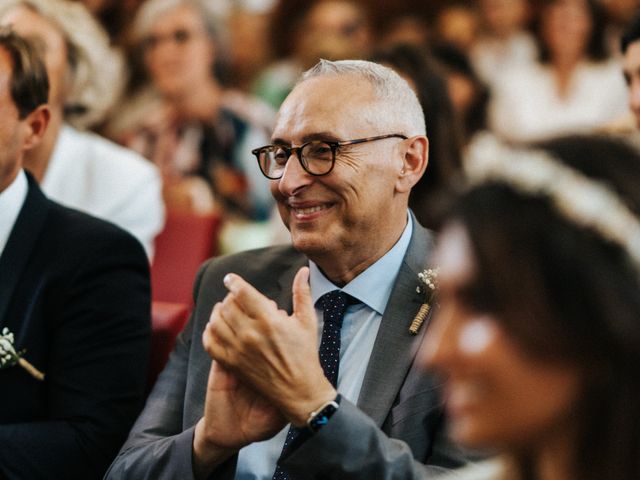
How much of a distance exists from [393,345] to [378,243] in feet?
0.72

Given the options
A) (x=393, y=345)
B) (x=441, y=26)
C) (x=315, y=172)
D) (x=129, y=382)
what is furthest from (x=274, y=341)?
(x=441, y=26)

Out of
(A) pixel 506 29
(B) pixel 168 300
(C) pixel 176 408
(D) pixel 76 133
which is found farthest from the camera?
(A) pixel 506 29

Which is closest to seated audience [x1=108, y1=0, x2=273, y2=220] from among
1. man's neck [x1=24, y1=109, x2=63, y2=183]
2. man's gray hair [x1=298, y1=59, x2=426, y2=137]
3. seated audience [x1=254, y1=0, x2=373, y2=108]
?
seated audience [x1=254, y1=0, x2=373, y2=108]

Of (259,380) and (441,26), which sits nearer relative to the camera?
(259,380)

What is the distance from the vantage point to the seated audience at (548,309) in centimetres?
96

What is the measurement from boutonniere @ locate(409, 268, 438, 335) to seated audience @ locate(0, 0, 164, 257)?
1452 millimetres

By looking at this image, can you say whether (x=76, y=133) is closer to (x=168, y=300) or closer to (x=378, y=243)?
(x=168, y=300)

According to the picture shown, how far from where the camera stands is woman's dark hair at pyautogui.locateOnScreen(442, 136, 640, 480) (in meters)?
0.96

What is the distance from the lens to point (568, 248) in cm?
97

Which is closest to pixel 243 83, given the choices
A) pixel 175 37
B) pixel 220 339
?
pixel 175 37

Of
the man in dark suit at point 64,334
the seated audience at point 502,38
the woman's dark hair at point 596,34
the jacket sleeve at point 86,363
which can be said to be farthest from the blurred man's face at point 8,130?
the seated audience at point 502,38

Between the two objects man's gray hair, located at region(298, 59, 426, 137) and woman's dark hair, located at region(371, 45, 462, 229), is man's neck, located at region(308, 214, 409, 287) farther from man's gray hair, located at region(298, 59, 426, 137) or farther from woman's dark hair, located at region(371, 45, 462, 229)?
woman's dark hair, located at region(371, 45, 462, 229)

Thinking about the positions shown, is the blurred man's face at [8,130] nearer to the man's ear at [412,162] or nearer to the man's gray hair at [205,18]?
the man's ear at [412,162]

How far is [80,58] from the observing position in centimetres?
325
